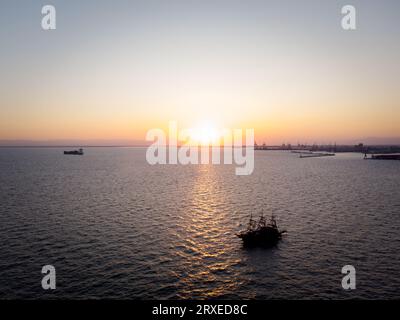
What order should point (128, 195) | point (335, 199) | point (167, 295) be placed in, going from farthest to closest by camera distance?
point (128, 195), point (335, 199), point (167, 295)

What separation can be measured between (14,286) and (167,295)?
2178 centimetres

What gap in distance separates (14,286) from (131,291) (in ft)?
54.8

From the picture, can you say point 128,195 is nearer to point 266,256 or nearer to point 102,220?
point 102,220

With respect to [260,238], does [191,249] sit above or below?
below

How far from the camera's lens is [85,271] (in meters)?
45.0

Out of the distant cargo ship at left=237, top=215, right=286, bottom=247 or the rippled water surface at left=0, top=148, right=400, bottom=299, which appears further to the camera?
the distant cargo ship at left=237, top=215, right=286, bottom=247

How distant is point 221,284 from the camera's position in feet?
136

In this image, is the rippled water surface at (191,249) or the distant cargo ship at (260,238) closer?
the rippled water surface at (191,249)

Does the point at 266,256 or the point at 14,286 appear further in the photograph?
the point at 266,256

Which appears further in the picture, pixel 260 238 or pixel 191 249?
pixel 260 238
